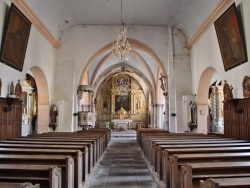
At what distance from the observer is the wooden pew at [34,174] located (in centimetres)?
303

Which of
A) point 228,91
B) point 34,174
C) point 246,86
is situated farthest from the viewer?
point 228,91

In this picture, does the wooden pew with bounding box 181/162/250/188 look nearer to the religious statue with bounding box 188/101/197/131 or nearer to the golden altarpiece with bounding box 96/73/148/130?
the religious statue with bounding box 188/101/197/131

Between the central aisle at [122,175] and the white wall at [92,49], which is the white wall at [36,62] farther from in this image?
the central aisle at [122,175]

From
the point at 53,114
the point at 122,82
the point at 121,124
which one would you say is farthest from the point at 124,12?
the point at 122,82

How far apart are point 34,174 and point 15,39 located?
5995 mm

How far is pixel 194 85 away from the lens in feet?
40.2

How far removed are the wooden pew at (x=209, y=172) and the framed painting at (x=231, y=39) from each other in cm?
463

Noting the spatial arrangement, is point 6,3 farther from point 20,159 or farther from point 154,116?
point 154,116

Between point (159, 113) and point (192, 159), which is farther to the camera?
point (159, 113)

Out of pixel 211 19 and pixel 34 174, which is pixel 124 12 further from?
pixel 34 174

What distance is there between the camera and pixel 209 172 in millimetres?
3238

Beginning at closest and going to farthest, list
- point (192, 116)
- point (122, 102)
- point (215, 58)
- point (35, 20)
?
point (215, 58)
point (35, 20)
point (192, 116)
point (122, 102)

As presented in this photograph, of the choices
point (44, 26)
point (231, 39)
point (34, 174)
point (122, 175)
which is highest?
point (44, 26)

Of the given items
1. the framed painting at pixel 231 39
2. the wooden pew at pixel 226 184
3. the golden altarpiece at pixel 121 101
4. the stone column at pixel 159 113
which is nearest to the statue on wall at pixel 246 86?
the framed painting at pixel 231 39
